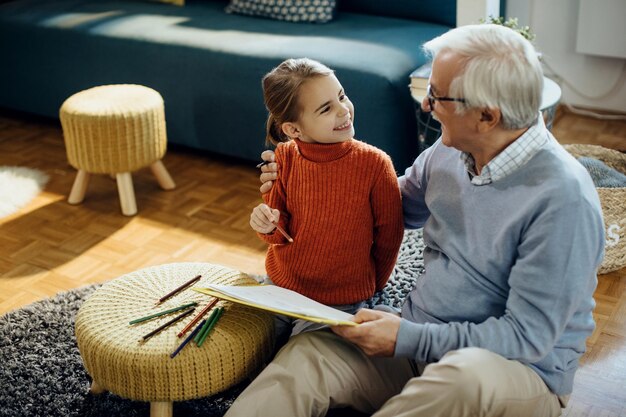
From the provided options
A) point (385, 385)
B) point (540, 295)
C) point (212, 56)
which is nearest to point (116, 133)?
point (212, 56)

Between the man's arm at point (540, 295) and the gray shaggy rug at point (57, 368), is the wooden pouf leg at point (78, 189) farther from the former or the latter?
the man's arm at point (540, 295)

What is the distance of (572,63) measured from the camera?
10.9 feet

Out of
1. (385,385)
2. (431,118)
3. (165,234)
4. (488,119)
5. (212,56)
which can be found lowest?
(165,234)

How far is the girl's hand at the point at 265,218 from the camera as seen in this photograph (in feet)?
5.24

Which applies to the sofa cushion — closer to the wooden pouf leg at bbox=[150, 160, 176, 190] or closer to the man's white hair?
the wooden pouf leg at bbox=[150, 160, 176, 190]

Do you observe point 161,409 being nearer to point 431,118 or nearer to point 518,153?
point 518,153

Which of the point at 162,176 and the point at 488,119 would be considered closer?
the point at 488,119

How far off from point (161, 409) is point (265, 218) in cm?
43

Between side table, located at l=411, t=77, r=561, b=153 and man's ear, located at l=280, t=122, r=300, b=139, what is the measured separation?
88 cm

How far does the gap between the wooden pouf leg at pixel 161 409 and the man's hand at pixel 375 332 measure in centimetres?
42

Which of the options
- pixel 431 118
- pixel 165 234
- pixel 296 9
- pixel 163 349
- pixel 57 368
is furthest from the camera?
pixel 296 9

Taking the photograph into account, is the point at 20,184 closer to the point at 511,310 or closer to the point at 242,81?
the point at 242,81

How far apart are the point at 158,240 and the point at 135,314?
94 cm

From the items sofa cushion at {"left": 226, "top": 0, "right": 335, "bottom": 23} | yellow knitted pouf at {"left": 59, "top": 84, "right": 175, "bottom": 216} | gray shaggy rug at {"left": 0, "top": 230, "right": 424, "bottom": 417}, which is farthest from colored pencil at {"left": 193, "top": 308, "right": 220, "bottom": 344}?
sofa cushion at {"left": 226, "top": 0, "right": 335, "bottom": 23}
